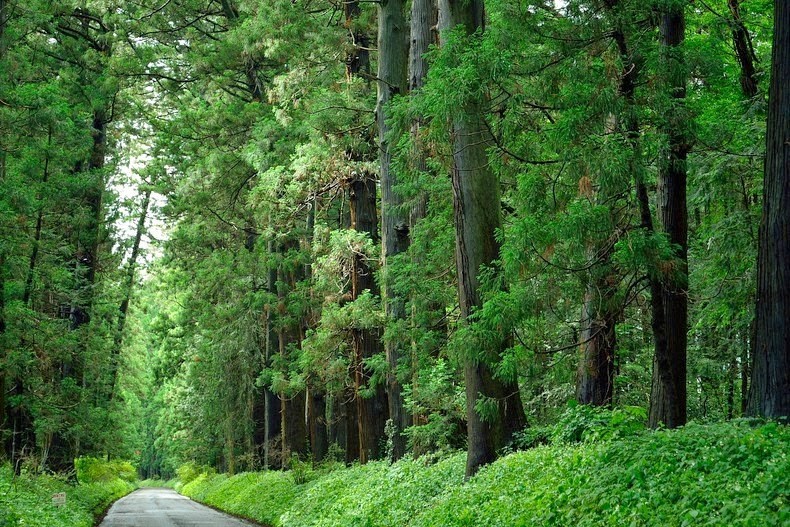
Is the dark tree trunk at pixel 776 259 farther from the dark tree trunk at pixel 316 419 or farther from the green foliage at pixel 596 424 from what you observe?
the dark tree trunk at pixel 316 419

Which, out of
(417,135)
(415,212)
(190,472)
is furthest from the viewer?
(190,472)

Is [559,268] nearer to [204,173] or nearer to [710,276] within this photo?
[710,276]

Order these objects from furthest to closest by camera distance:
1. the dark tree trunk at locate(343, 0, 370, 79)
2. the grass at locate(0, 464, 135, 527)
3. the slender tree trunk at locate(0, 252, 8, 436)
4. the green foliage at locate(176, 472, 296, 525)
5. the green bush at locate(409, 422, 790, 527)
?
the green foliage at locate(176, 472, 296, 525)
the dark tree trunk at locate(343, 0, 370, 79)
the slender tree trunk at locate(0, 252, 8, 436)
the grass at locate(0, 464, 135, 527)
the green bush at locate(409, 422, 790, 527)

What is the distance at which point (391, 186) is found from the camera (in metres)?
16.3

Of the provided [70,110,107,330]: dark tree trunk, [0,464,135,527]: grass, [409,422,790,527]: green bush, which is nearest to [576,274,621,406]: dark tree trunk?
[409,422,790,527]: green bush

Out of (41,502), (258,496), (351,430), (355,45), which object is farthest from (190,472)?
(355,45)

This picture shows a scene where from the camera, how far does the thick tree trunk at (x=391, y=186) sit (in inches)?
635

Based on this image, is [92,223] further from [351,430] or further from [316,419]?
[351,430]

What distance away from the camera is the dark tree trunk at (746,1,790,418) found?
752 centimetres

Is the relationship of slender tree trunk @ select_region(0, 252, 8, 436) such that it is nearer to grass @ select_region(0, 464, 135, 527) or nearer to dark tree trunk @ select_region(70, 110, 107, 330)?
grass @ select_region(0, 464, 135, 527)

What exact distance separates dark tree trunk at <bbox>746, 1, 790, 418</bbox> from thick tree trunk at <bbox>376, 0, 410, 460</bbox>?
8.83m

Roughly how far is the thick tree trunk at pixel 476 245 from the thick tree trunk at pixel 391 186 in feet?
13.6

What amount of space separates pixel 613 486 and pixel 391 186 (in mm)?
9807

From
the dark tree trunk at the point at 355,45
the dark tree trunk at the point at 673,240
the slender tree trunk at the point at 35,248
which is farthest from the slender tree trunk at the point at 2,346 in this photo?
the dark tree trunk at the point at 673,240
